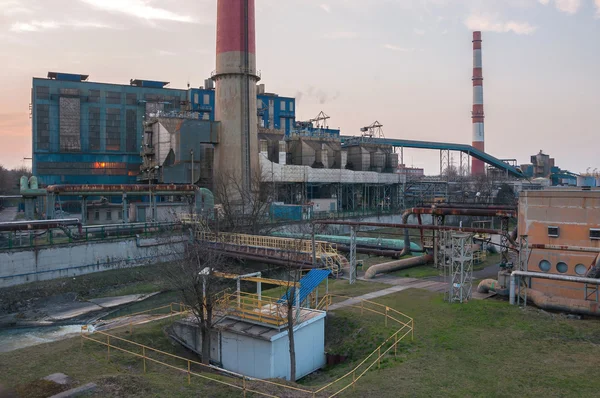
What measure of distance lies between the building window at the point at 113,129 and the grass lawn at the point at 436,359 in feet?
170

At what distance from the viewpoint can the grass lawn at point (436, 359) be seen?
39.1 feet

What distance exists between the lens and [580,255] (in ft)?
62.0

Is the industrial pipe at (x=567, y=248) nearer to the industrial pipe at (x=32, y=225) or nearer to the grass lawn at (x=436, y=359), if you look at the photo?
the grass lawn at (x=436, y=359)

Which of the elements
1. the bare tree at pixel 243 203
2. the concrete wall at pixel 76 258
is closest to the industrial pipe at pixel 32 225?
the concrete wall at pixel 76 258

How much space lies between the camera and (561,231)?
19328 mm

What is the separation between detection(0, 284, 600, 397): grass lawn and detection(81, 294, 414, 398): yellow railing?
0.28 metres

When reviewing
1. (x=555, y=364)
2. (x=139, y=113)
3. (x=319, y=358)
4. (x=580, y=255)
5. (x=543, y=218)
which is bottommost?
(x=319, y=358)

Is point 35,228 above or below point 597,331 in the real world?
above

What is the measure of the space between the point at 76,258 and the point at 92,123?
118 feet

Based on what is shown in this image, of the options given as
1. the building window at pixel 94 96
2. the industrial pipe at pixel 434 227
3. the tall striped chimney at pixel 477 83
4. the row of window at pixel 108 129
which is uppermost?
the tall striped chimney at pixel 477 83

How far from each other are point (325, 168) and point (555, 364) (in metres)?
54.6

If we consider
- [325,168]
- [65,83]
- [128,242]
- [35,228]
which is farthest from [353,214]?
[65,83]

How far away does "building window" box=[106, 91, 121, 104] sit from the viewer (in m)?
64.9

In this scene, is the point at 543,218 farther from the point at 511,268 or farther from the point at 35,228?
the point at 35,228
